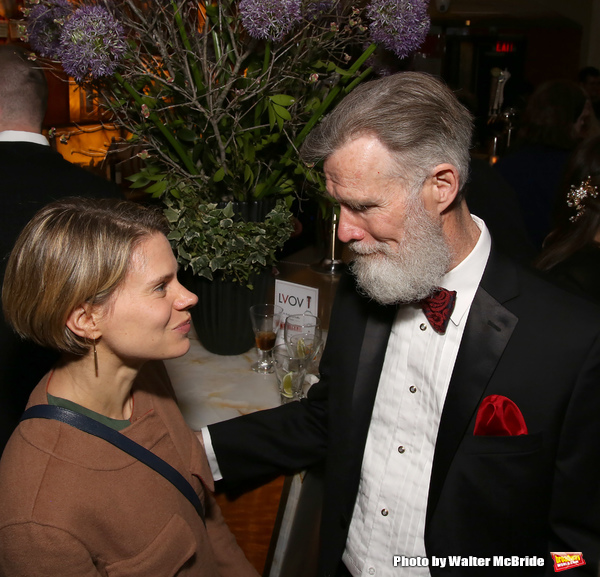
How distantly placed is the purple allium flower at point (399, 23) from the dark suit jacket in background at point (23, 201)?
108cm

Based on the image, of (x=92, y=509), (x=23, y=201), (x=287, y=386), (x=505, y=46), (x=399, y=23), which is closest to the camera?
(x=92, y=509)

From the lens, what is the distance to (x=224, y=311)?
2051mm

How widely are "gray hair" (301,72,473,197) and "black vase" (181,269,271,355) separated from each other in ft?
2.61

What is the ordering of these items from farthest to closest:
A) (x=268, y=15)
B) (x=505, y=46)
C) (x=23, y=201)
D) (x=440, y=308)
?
(x=505, y=46) < (x=23, y=201) < (x=268, y=15) < (x=440, y=308)

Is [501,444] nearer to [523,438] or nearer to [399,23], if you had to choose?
[523,438]

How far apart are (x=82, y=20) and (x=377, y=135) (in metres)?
0.88

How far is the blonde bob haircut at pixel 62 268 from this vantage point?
1160 mm

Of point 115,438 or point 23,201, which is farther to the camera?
point 23,201

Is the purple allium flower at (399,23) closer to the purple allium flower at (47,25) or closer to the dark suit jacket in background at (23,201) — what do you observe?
the purple allium flower at (47,25)

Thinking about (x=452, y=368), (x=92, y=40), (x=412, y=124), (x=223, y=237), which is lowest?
(x=452, y=368)

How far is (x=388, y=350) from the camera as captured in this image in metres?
1.55

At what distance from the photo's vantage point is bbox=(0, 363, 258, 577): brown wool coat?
106 cm

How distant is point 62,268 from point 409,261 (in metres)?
0.72

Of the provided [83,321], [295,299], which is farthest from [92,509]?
[295,299]
